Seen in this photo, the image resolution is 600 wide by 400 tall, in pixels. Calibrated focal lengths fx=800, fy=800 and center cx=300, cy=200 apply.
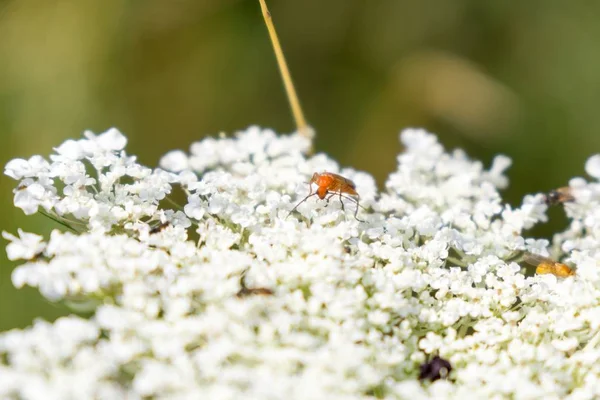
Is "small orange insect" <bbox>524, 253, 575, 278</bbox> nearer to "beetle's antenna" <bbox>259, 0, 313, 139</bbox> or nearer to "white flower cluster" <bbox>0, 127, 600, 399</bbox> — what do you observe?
"white flower cluster" <bbox>0, 127, 600, 399</bbox>

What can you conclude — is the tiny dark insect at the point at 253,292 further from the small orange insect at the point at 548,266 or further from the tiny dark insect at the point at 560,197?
the tiny dark insect at the point at 560,197

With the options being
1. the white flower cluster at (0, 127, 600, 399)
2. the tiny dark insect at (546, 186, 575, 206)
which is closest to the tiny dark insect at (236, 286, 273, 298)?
the white flower cluster at (0, 127, 600, 399)

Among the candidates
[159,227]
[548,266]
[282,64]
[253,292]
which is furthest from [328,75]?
[253,292]

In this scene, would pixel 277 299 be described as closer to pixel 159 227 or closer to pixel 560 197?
pixel 159 227

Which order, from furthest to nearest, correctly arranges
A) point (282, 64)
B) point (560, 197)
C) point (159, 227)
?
point (560, 197), point (282, 64), point (159, 227)


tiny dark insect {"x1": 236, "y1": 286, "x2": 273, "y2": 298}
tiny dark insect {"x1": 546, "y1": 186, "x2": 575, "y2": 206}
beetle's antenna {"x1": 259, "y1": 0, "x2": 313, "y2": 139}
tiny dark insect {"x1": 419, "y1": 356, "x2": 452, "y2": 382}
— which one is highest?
beetle's antenna {"x1": 259, "y1": 0, "x2": 313, "y2": 139}
